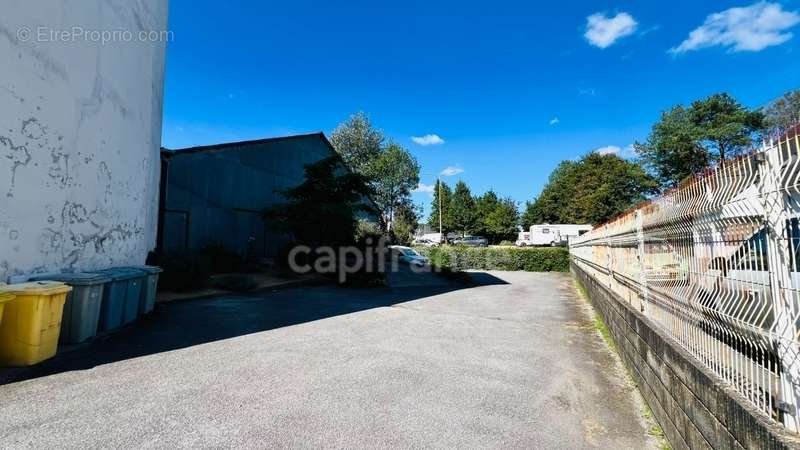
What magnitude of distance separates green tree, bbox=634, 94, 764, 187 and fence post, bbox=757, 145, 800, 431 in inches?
1621

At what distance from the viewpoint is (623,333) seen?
5.43m

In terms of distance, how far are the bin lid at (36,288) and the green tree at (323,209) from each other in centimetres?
1049

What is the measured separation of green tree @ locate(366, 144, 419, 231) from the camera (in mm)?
42344

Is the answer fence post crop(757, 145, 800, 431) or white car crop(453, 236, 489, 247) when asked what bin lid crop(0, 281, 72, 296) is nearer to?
fence post crop(757, 145, 800, 431)

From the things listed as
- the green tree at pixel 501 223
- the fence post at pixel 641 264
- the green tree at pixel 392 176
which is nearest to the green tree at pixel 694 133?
the green tree at pixel 501 223

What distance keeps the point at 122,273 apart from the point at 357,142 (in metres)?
36.4

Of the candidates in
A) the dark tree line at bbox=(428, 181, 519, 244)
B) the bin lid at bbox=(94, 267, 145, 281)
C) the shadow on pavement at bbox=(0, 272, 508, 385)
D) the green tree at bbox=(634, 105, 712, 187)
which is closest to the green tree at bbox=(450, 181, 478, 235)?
the dark tree line at bbox=(428, 181, 519, 244)

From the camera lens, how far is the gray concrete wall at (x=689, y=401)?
1984 millimetres

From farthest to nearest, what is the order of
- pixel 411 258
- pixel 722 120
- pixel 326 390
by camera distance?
pixel 722 120 → pixel 411 258 → pixel 326 390

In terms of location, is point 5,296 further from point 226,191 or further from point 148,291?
point 226,191

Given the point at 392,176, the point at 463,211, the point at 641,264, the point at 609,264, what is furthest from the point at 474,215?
the point at 641,264

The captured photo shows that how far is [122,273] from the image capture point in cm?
717

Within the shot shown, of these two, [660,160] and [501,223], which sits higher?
[660,160]

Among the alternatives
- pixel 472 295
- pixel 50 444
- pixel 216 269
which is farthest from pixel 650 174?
pixel 50 444
